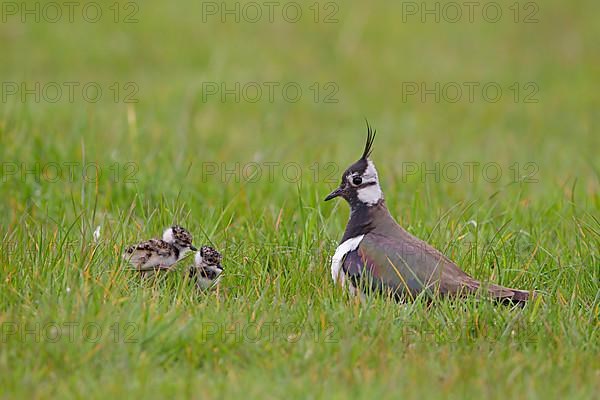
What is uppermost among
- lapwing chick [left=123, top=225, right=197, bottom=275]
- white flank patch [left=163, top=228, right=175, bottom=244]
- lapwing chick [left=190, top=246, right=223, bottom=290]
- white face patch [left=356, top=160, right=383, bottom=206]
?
white face patch [left=356, top=160, right=383, bottom=206]

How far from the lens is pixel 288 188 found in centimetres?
770

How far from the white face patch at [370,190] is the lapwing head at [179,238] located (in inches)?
45.9

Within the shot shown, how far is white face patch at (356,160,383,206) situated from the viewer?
20.0 ft

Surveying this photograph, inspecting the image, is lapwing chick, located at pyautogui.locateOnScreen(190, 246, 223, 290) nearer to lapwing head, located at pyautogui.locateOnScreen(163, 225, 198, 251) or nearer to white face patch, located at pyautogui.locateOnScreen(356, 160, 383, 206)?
lapwing head, located at pyautogui.locateOnScreen(163, 225, 198, 251)

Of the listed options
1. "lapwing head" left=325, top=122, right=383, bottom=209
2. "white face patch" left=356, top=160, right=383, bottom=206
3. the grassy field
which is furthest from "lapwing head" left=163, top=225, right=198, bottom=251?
"white face patch" left=356, top=160, right=383, bottom=206

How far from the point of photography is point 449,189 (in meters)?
8.02

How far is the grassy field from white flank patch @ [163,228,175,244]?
0.55 ft

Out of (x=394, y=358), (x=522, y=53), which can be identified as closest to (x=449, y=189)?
(x=394, y=358)

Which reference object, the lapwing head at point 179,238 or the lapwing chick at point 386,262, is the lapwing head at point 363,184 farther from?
the lapwing head at point 179,238

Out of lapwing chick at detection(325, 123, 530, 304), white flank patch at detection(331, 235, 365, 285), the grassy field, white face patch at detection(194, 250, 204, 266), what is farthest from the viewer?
white flank patch at detection(331, 235, 365, 285)

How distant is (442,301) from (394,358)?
30.2 inches

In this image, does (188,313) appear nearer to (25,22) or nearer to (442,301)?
(442,301)

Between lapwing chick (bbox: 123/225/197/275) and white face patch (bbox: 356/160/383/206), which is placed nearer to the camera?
lapwing chick (bbox: 123/225/197/275)

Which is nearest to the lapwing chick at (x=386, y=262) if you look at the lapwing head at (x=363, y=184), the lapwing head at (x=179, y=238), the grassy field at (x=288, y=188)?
the lapwing head at (x=363, y=184)
